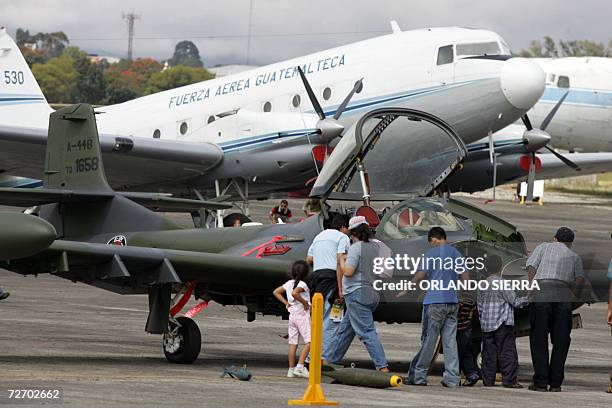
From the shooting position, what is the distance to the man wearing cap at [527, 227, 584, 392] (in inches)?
504

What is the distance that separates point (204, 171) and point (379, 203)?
15.8 metres

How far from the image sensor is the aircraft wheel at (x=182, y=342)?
14.3 metres

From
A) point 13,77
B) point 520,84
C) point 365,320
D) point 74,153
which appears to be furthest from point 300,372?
point 13,77

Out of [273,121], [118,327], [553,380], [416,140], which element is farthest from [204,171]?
[553,380]

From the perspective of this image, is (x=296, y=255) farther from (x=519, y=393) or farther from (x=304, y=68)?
(x=304, y=68)

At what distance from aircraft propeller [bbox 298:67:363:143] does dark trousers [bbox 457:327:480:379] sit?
609 inches

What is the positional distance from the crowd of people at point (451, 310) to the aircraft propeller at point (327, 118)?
14991mm

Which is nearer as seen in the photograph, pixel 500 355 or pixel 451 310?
pixel 451 310

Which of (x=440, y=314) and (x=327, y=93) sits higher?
(x=327, y=93)

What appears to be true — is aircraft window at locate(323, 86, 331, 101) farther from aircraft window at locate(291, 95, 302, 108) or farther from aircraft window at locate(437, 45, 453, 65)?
aircraft window at locate(437, 45, 453, 65)

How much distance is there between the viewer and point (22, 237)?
A: 34.4 ft

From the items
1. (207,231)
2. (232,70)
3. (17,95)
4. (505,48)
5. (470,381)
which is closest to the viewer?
(470,381)

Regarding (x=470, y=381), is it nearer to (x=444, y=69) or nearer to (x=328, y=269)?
(x=328, y=269)

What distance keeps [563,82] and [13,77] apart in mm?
31629
